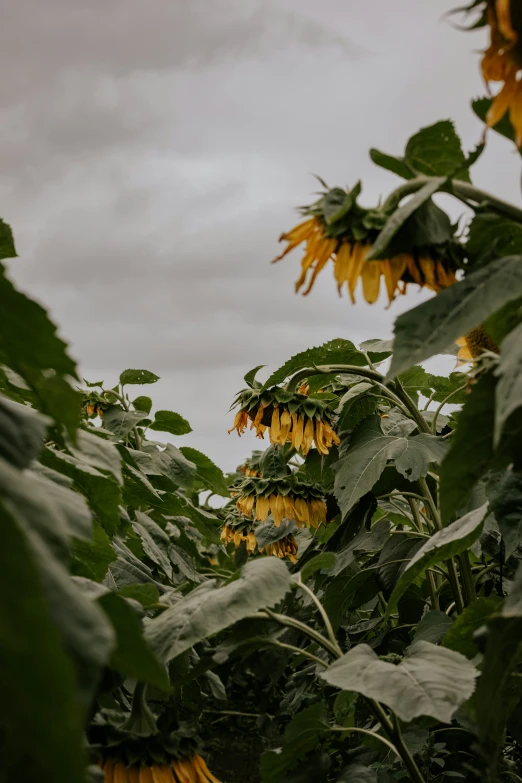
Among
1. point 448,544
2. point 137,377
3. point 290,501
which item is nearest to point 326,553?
point 448,544

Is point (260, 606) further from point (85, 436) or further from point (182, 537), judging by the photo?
point (182, 537)

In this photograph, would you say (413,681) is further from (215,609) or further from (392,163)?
(392,163)

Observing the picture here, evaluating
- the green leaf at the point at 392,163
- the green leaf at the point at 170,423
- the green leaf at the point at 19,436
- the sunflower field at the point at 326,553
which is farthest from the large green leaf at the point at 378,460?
the green leaf at the point at 19,436

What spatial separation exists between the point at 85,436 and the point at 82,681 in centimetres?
62

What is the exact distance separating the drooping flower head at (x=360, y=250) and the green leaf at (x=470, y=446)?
0.16m

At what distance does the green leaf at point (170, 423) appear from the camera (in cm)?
296

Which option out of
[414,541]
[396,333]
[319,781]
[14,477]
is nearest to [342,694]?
[319,781]

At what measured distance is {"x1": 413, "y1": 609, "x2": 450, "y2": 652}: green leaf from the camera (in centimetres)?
167

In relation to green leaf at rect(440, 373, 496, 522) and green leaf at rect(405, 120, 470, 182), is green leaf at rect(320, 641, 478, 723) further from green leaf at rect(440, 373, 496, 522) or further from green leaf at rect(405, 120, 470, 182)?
green leaf at rect(405, 120, 470, 182)

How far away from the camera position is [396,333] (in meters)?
0.87

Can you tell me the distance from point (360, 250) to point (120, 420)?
1.98m

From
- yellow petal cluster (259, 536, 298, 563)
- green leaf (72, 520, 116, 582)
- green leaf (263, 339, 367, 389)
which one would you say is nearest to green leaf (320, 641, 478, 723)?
green leaf (72, 520, 116, 582)

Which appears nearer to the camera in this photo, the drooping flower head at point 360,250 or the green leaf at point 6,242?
the drooping flower head at point 360,250

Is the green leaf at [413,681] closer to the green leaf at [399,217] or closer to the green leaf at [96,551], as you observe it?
the green leaf at [96,551]
